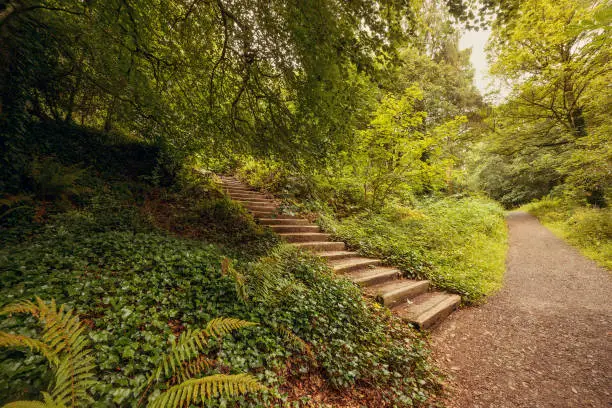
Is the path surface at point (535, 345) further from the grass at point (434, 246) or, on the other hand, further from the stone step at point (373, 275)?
the stone step at point (373, 275)

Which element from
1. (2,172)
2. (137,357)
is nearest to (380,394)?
(137,357)

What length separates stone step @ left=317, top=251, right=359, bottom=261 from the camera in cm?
584

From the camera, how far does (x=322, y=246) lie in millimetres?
6363

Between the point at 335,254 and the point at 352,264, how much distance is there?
53 centimetres

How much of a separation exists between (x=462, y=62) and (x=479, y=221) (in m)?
10.8

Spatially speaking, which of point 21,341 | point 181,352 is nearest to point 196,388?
point 181,352

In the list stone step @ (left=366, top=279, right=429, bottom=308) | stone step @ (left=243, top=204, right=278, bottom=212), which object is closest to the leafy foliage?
stone step @ (left=366, top=279, right=429, bottom=308)

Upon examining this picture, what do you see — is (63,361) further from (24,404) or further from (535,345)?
(535,345)

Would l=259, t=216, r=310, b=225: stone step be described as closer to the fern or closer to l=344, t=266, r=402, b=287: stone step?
l=344, t=266, r=402, b=287: stone step

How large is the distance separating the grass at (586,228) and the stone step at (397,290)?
6194 mm

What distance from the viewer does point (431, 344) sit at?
4066 millimetres

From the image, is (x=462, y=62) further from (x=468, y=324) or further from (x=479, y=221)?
(x=468, y=324)

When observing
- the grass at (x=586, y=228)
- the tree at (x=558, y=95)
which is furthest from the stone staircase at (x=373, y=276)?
the tree at (x=558, y=95)

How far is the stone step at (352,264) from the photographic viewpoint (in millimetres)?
5406
